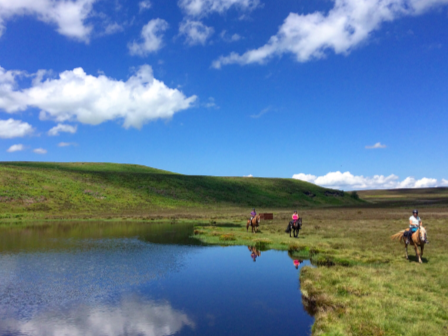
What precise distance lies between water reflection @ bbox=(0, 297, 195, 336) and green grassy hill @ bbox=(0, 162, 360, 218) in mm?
62605

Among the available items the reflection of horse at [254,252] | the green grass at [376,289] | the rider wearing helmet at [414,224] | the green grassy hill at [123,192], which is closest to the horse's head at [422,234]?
the rider wearing helmet at [414,224]

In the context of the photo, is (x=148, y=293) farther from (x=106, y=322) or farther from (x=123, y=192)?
(x=123, y=192)

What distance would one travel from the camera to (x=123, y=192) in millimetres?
105062

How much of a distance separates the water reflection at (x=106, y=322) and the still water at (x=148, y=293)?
0.03 meters

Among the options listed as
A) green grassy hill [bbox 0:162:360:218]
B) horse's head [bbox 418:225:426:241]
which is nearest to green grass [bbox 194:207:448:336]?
horse's head [bbox 418:225:426:241]

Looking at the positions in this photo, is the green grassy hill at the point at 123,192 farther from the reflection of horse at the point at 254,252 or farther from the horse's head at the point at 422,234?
the horse's head at the point at 422,234

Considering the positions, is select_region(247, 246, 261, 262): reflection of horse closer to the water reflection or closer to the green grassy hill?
the water reflection

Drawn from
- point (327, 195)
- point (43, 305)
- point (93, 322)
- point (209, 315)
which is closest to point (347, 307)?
point (209, 315)

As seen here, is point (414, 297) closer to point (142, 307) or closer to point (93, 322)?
point (142, 307)

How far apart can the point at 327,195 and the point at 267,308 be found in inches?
6934

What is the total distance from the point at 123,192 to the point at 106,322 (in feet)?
320

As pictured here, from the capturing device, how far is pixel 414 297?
1318 cm

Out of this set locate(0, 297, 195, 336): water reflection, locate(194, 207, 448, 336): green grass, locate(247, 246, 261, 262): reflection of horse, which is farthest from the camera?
locate(247, 246, 261, 262): reflection of horse

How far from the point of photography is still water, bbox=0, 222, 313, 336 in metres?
11.4
